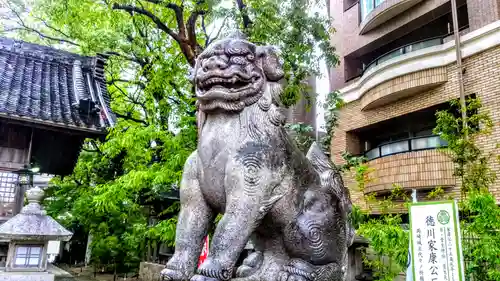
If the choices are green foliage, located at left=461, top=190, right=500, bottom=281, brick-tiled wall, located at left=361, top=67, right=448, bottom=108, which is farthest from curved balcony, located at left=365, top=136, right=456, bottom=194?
green foliage, located at left=461, top=190, right=500, bottom=281

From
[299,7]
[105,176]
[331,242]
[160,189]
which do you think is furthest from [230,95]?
[105,176]

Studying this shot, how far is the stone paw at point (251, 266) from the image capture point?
2.50m

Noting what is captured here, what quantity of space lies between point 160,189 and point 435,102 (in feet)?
26.5

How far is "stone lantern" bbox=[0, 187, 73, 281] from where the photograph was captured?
5.74m

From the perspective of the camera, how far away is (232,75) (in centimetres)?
239

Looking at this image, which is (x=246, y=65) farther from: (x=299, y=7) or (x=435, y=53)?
(x=435, y=53)

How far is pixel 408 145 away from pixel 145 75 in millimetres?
8227

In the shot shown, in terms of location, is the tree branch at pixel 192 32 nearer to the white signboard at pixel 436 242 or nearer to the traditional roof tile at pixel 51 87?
the traditional roof tile at pixel 51 87

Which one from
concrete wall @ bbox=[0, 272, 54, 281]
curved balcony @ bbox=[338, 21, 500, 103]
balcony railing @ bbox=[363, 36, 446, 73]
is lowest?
concrete wall @ bbox=[0, 272, 54, 281]

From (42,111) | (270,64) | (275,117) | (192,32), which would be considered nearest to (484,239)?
(275,117)

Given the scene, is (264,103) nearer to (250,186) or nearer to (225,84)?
(225,84)

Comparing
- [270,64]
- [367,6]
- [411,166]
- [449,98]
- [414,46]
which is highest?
[367,6]

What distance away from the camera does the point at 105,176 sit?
510 inches

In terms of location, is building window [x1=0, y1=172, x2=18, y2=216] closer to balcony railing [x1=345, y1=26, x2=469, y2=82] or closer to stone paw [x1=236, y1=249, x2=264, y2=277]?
stone paw [x1=236, y1=249, x2=264, y2=277]
